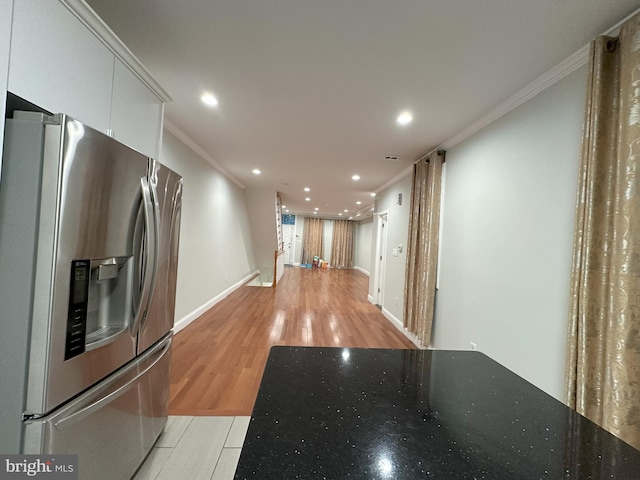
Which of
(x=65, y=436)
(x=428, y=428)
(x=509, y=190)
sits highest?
(x=509, y=190)

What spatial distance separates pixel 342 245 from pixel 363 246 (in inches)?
39.9

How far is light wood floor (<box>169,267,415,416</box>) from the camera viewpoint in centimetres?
215

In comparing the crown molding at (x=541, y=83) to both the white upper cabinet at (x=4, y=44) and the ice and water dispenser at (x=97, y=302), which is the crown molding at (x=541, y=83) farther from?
the ice and water dispenser at (x=97, y=302)

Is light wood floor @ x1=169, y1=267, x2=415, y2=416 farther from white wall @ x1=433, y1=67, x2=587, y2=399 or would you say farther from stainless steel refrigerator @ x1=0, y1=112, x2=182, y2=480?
white wall @ x1=433, y1=67, x2=587, y2=399

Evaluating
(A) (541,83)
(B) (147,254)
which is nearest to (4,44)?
(B) (147,254)

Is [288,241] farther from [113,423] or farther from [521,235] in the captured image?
[113,423]

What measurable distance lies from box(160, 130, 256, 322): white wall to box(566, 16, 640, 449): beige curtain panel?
3568 mm

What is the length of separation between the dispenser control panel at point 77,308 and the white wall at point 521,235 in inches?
99.1

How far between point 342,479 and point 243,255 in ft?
21.6

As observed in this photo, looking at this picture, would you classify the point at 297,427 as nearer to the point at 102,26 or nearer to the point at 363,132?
the point at 102,26

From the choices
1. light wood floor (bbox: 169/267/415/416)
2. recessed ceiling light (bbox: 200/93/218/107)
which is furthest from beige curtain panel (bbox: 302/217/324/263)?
recessed ceiling light (bbox: 200/93/218/107)

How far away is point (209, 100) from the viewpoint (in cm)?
223

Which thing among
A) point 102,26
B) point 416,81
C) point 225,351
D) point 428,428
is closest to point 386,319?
point 225,351

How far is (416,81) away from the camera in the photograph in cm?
182
